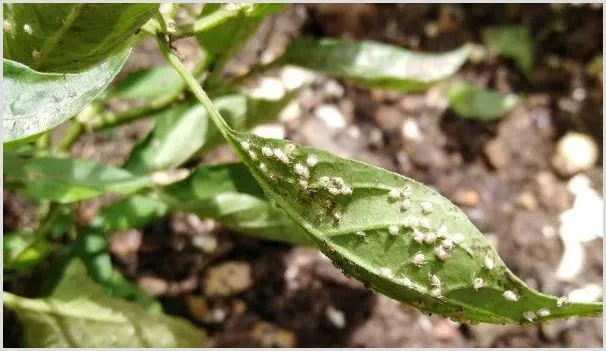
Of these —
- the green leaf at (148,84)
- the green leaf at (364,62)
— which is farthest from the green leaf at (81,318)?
the green leaf at (364,62)

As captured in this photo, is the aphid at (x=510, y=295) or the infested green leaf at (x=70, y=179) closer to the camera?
the aphid at (x=510, y=295)

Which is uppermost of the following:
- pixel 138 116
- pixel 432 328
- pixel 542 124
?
pixel 542 124

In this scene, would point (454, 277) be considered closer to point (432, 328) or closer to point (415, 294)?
point (415, 294)

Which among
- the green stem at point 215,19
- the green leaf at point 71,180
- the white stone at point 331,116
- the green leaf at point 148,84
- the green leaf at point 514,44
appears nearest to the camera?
the green stem at point 215,19

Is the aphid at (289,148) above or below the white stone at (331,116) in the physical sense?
below

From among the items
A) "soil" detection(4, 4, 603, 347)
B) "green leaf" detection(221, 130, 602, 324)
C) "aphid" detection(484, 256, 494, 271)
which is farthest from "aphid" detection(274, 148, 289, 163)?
"soil" detection(4, 4, 603, 347)

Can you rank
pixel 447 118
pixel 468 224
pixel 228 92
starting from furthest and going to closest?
pixel 447 118, pixel 228 92, pixel 468 224

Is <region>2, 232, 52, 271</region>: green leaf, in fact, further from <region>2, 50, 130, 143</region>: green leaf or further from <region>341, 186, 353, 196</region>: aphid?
<region>341, 186, 353, 196</region>: aphid

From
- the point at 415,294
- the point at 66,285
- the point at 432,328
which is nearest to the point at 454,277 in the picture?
the point at 415,294

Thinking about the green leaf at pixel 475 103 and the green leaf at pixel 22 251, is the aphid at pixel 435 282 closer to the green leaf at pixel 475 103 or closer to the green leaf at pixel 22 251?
the green leaf at pixel 22 251
